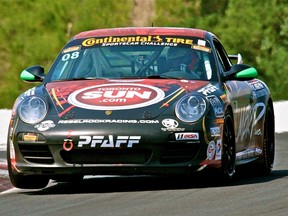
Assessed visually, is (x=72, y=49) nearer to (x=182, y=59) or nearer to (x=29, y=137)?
(x=182, y=59)

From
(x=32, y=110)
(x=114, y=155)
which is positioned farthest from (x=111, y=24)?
(x=114, y=155)

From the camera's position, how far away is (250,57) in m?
44.0

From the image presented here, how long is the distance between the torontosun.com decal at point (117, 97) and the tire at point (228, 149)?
2.24ft

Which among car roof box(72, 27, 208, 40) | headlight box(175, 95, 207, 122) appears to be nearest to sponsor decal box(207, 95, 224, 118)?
headlight box(175, 95, 207, 122)

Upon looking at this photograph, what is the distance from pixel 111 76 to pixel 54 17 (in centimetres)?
3779

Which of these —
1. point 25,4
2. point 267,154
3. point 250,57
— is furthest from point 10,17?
point 267,154

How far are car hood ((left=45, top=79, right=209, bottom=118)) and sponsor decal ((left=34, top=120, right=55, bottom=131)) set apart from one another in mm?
111

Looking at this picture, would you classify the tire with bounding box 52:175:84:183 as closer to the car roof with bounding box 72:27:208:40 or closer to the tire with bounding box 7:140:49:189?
the tire with bounding box 7:140:49:189

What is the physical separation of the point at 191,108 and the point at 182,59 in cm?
124

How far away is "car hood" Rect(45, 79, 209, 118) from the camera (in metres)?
9.62

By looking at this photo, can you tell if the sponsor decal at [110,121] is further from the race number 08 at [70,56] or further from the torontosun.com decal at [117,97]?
the race number 08 at [70,56]

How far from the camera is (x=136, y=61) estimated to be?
35.4 feet

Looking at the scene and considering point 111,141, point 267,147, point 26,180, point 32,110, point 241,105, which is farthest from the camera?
point 267,147

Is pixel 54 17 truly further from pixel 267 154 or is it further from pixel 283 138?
pixel 267 154
